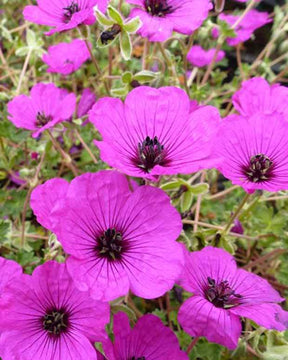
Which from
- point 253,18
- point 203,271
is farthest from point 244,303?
point 253,18

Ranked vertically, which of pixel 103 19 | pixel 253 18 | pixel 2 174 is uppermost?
pixel 103 19

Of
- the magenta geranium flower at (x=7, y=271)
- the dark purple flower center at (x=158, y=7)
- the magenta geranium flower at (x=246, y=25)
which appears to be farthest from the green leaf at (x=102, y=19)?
the magenta geranium flower at (x=246, y=25)

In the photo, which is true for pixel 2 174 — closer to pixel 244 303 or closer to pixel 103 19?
Result: pixel 103 19

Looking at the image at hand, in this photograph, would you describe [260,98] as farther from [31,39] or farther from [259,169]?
[31,39]

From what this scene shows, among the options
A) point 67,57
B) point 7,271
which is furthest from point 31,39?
point 7,271

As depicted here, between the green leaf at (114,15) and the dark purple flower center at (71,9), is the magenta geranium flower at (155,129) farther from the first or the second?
the dark purple flower center at (71,9)

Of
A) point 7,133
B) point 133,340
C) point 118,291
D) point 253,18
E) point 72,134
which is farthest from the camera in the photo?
point 253,18
